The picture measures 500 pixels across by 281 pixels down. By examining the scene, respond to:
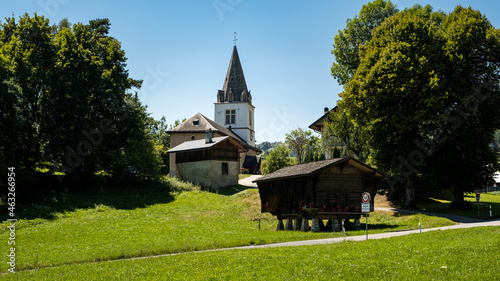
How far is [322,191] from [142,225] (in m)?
14.0

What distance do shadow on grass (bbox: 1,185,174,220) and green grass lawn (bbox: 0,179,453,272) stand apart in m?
0.08

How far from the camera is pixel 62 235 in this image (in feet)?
87.9

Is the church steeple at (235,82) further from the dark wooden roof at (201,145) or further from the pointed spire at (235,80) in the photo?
the dark wooden roof at (201,145)

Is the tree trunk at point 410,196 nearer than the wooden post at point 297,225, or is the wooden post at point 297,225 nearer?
the wooden post at point 297,225

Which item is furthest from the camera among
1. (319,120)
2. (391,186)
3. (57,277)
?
(319,120)

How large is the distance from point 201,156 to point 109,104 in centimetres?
1402

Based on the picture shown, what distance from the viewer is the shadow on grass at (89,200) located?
1363 inches

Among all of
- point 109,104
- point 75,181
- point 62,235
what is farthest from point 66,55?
point 62,235

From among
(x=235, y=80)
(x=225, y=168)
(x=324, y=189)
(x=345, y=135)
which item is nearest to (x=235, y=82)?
(x=235, y=80)

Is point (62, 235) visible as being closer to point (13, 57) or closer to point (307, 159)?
point (13, 57)

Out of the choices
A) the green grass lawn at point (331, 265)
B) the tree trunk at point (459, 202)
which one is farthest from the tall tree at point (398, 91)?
the green grass lawn at point (331, 265)

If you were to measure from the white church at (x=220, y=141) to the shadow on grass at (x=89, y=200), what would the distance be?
24.8ft

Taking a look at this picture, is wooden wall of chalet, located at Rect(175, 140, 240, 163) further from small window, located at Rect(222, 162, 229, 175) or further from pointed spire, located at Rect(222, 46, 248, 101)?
pointed spire, located at Rect(222, 46, 248, 101)

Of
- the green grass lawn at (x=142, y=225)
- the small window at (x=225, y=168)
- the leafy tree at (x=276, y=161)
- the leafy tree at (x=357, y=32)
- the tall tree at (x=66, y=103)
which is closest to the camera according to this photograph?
the green grass lawn at (x=142, y=225)
